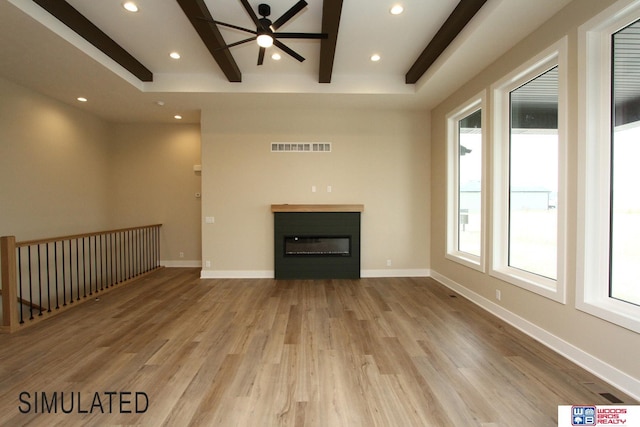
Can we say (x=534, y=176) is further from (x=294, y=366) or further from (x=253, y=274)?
(x=253, y=274)

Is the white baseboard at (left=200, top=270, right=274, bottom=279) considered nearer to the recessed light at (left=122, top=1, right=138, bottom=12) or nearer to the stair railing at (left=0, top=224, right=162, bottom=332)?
the stair railing at (left=0, top=224, right=162, bottom=332)

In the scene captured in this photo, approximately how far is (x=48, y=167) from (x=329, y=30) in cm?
521

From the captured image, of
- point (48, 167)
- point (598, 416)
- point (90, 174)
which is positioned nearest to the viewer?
point (598, 416)

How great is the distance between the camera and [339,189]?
195 inches

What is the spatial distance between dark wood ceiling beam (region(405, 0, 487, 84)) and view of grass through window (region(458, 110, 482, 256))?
1076 millimetres

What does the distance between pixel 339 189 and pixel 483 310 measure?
2949 mm

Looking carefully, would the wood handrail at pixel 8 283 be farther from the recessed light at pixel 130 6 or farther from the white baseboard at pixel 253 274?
the recessed light at pixel 130 6

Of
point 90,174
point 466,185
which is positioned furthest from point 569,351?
point 90,174

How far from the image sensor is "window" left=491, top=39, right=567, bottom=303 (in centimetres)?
240

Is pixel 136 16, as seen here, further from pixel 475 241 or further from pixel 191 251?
pixel 475 241

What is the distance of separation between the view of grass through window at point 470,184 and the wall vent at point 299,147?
2.33 meters

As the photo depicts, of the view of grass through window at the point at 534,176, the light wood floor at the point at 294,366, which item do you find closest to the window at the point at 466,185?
the view of grass through window at the point at 534,176

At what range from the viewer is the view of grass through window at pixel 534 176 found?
262 cm

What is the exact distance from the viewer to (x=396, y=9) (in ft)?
8.89
